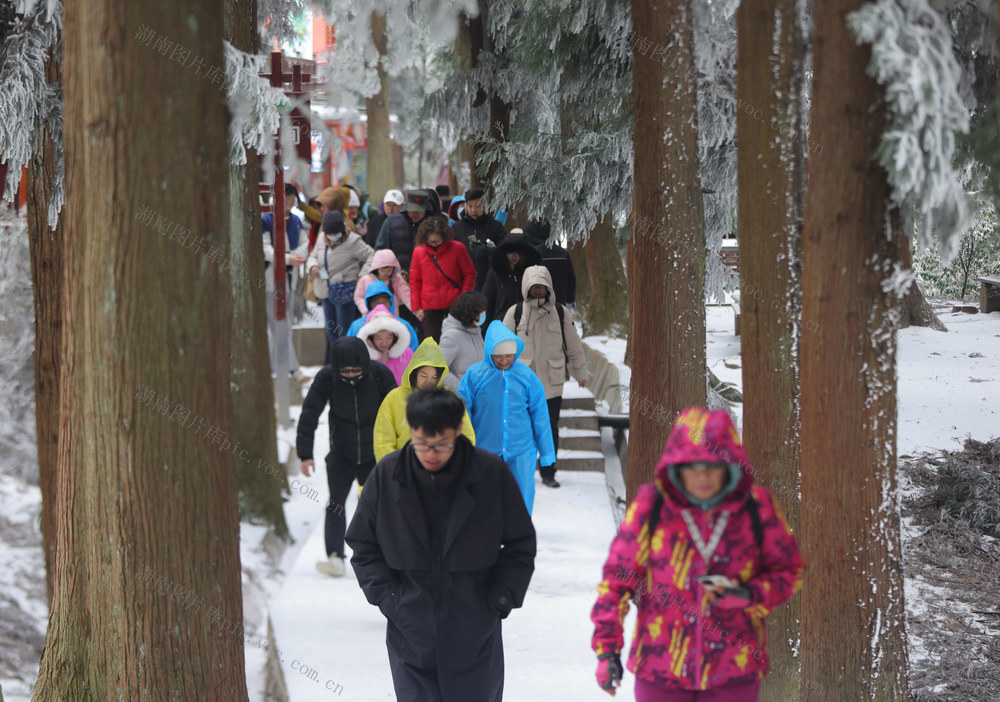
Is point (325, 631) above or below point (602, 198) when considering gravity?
below

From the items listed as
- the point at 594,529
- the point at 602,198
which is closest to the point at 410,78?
the point at 602,198

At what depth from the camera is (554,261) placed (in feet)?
39.3

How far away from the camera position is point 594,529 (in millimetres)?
8930

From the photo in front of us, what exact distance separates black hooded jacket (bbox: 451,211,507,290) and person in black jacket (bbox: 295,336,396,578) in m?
4.73

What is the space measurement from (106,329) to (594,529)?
17.9 feet

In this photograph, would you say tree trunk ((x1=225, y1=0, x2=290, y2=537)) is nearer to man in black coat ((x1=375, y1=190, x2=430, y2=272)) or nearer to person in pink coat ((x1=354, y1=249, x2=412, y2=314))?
person in pink coat ((x1=354, y1=249, x2=412, y2=314))

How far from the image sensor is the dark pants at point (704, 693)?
12.0 feet

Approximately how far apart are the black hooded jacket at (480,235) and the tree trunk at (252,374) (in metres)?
3.22

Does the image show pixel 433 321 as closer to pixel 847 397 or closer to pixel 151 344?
pixel 151 344

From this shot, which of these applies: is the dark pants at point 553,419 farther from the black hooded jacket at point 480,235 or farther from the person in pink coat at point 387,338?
the black hooded jacket at point 480,235

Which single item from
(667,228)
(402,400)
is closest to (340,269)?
(667,228)

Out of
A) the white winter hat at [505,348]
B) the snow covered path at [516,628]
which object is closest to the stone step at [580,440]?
the snow covered path at [516,628]

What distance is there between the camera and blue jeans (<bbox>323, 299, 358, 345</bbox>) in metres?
12.2

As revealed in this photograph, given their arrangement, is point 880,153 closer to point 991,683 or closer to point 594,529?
point 991,683
